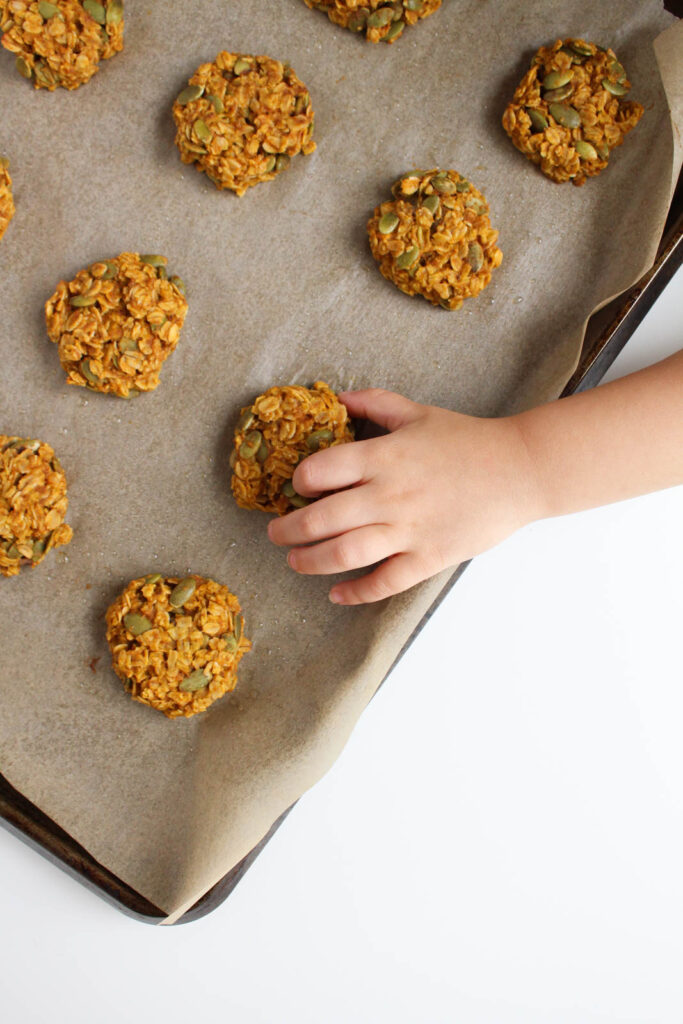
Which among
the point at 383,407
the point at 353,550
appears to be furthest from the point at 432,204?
the point at 353,550

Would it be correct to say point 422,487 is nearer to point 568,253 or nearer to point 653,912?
point 568,253

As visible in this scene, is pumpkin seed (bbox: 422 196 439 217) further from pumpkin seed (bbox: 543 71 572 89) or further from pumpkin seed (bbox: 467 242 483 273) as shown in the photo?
pumpkin seed (bbox: 543 71 572 89)

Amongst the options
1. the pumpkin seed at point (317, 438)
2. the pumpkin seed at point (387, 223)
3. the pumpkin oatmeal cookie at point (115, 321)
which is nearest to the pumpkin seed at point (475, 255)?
the pumpkin seed at point (387, 223)

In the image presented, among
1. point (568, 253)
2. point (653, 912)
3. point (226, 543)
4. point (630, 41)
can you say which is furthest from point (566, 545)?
point (630, 41)

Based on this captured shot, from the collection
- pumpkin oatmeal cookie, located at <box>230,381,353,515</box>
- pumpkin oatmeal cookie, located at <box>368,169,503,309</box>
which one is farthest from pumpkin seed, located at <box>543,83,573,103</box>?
pumpkin oatmeal cookie, located at <box>230,381,353,515</box>

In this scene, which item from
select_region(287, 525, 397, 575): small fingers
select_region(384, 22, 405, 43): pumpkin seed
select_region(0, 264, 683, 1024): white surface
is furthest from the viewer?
select_region(0, 264, 683, 1024): white surface

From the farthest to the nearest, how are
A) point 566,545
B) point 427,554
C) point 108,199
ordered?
point 566,545, point 108,199, point 427,554
